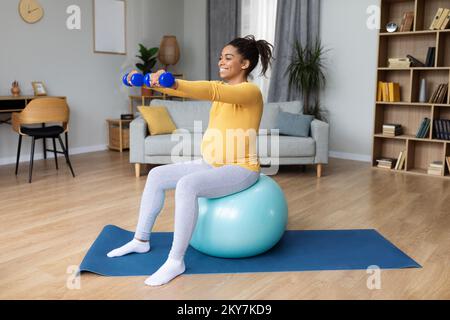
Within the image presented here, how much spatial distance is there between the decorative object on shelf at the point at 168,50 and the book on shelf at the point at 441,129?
131 inches

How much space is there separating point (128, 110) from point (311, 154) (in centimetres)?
282

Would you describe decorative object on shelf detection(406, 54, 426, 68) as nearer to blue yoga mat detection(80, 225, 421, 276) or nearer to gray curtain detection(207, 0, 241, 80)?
gray curtain detection(207, 0, 241, 80)

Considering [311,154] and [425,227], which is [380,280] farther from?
[311,154]

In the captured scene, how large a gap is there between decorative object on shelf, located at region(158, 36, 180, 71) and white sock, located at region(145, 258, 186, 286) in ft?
15.0

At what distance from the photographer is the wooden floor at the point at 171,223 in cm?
210

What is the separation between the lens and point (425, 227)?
3064mm

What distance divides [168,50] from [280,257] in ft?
14.7

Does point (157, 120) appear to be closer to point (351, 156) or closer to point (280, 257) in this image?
point (351, 156)

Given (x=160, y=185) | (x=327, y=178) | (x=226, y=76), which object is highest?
(x=226, y=76)

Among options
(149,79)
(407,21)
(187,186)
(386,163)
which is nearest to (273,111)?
(386,163)

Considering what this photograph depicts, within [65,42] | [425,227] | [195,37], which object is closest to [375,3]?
[195,37]

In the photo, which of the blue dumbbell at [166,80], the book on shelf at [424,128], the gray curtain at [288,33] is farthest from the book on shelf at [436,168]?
the blue dumbbell at [166,80]

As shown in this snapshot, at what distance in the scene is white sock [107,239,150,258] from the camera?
246 cm

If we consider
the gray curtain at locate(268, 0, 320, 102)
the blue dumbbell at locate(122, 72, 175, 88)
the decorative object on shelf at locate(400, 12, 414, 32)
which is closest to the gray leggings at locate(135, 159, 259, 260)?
the blue dumbbell at locate(122, 72, 175, 88)
